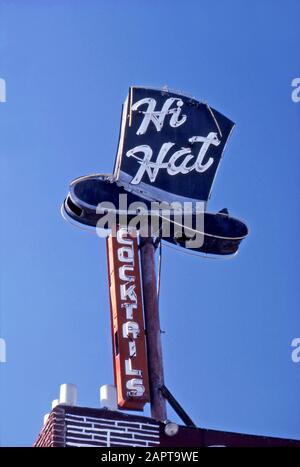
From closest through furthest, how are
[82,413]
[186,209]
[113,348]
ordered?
[82,413] → [113,348] → [186,209]

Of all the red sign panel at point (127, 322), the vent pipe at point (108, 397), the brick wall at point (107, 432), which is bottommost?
the brick wall at point (107, 432)

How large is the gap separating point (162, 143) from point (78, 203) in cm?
328

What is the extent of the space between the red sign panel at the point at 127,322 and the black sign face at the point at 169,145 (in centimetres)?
177

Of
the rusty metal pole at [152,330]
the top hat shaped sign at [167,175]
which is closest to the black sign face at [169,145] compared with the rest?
the top hat shaped sign at [167,175]

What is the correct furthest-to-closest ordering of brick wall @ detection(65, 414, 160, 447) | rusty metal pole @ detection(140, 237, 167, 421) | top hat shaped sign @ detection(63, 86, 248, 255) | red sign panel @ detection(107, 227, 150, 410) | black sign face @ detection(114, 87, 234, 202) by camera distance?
1. black sign face @ detection(114, 87, 234, 202)
2. top hat shaped sign @ detection(63, 86, 248, 255)
3. rusty metal pole @ detection(140, 237, 167, 421)
4. red sign panel @ detection(107, 227, 150, 410)
5. brick wall @ detection(65, 414, 160, 447)

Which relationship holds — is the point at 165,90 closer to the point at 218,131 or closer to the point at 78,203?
the point at 218,131

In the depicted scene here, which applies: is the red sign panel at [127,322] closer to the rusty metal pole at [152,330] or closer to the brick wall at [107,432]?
the rusty metal pole at [152,330]

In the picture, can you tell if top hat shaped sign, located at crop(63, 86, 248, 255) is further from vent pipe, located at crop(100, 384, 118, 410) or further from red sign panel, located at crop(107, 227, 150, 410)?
vent pipe, located at crop(100, 384, 118, 410)

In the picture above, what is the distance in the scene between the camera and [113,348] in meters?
32.3

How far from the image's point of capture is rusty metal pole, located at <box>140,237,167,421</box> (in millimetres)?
32094

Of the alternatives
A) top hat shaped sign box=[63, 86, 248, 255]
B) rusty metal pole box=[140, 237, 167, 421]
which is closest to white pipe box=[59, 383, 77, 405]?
rusty metal pole box=[140, 237, 167, 421]

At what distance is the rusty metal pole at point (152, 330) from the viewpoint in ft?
105
